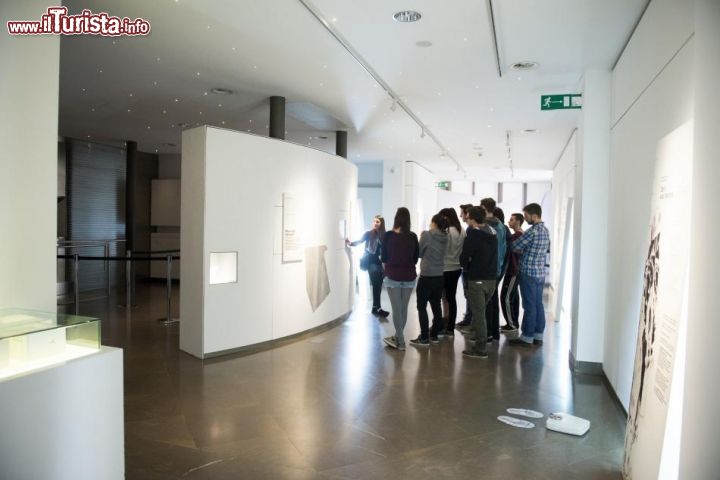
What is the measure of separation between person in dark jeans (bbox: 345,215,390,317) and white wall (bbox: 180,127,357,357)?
1.50m

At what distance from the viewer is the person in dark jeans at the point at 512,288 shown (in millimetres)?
7496

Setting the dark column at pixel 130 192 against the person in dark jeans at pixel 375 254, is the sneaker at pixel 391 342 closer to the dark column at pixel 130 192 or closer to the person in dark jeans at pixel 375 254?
the person in dark jeans at pixel 375 254

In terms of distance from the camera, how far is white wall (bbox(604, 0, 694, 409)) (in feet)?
A: 10.7

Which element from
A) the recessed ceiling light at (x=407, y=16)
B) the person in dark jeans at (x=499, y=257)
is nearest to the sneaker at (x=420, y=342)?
the person in dark jeans at (x=499, y=257)

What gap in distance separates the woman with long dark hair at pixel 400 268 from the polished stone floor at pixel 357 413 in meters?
0.46

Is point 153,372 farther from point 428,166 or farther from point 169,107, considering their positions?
point 428,166

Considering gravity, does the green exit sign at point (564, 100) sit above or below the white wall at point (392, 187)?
above

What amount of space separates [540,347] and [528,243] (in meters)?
1.37

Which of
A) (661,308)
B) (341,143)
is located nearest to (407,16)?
(661,308)

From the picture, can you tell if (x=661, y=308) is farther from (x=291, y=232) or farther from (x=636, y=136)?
(x=291, y=232)

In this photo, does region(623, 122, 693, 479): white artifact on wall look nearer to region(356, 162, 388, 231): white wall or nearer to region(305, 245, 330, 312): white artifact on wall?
region(305, 245, 330, 312): white artifact on wall

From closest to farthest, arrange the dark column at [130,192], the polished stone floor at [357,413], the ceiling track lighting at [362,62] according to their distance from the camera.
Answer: the polished stone floor at [357,413] < the ceiling track lighting at [362,62] < the dark column at [130,192]

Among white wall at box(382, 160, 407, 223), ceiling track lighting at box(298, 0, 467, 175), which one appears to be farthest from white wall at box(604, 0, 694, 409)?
white wall at box(382, 160, 407, 223)

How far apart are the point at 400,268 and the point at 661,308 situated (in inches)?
151
